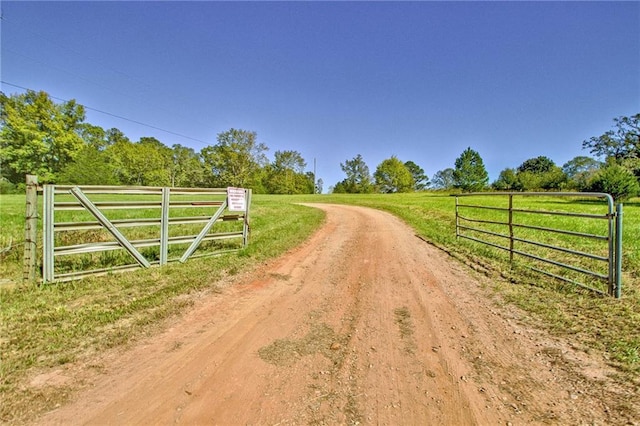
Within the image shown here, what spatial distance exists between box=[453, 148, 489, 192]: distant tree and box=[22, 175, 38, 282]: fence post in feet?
170

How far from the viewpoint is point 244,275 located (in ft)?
19.2

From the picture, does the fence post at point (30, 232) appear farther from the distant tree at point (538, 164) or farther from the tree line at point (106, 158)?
the distant tree at point (538, 164)

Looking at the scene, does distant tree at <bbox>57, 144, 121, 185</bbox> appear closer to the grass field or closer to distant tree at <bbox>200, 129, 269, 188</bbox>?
distant tree at <bbox>200, 129, 269, 188</bbox>

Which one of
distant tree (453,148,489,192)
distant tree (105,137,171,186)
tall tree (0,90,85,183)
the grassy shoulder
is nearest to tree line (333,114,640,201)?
distant tree (453,148,489,192)

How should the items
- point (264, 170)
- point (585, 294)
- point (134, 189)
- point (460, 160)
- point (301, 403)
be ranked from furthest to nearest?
point (264, 170) < point (460, 160) < point (134, 189) < point (585, 294) < point (301, 403)

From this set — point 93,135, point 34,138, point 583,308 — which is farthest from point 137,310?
point 93,135

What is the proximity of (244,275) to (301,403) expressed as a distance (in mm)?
3819

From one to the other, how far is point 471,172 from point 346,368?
168 feet

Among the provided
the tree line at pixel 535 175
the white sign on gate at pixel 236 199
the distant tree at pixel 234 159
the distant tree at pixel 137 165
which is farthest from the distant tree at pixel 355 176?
the white sign on gate at pixel 236 199

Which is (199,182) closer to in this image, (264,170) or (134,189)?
(264,170)

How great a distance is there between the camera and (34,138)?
41094 mm

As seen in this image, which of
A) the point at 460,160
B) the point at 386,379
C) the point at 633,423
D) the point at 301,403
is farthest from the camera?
the point at 460,160

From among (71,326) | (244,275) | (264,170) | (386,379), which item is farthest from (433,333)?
(264,170)

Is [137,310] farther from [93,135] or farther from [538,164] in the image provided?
[538,164]
